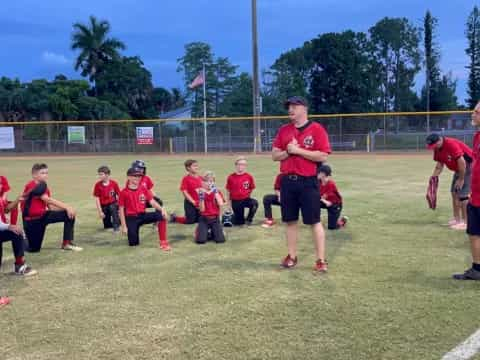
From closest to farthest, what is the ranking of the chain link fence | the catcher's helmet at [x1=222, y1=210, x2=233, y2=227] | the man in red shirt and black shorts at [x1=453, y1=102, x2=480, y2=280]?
the man in red shirt and black shorts at [x1=453, y1=102, x2=480, y2=280], the catcher's helmet at [x1=222, y1=210, x2=233, y2=227], the chain link fence

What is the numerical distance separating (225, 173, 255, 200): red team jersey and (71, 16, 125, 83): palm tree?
55205mm

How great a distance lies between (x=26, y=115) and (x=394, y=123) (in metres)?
36.1

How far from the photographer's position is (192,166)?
834 cm

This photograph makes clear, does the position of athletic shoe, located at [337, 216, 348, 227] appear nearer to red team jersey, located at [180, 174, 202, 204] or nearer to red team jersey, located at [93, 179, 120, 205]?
red team jersey, located at [180, 174, 202, 204]

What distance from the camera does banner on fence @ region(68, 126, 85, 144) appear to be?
3741 centimetres

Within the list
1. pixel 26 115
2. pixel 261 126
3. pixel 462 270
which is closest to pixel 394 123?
pixel 261 126

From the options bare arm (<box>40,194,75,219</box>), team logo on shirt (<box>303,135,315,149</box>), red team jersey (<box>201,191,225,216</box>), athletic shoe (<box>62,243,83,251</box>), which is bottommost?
athletic shoe (<box>62,243,83,251</box>)

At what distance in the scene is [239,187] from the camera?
8.65 meters

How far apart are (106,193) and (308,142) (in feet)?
14.2

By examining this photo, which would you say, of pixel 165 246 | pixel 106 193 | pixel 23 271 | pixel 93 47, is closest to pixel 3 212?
pixel 23 271

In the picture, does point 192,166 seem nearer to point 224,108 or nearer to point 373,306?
point 373,306

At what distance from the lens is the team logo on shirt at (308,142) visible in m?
5.30

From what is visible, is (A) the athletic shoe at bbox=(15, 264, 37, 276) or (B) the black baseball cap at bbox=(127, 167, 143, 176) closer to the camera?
(A) the athletic shoe at bbox=(15, 264, 37, 276)

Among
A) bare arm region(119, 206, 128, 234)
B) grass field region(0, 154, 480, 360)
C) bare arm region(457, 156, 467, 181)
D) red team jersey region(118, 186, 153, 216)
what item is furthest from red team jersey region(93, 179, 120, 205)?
bare arm region(457, 156, 467, 181)
